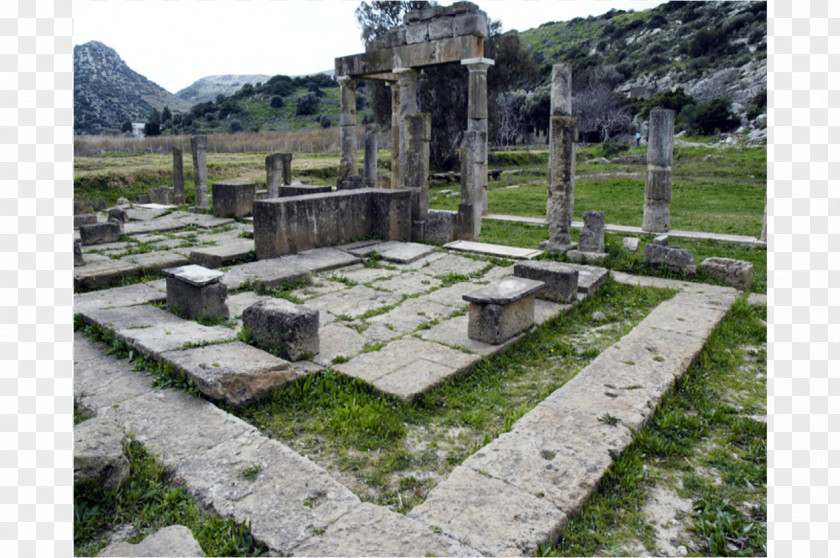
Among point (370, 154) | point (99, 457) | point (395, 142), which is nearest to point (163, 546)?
point (99, 457)

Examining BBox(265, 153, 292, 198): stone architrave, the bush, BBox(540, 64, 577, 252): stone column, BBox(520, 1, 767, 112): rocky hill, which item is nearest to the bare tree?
BBox(520, 1, 767, 112): rocky hill

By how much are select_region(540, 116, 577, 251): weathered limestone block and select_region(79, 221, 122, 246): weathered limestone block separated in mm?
7887

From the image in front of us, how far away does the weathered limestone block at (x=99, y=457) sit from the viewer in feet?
10.1

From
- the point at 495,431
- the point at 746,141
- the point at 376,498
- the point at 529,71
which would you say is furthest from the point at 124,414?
the point at 746,141

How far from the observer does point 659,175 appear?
12.2m

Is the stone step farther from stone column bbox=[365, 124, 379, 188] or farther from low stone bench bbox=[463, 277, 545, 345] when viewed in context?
stone column bbox=[365, 124, 379, 188]

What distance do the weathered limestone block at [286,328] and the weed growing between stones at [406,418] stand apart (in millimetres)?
348

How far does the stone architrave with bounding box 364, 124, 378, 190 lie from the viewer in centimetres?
1557

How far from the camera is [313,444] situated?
3.85 meters

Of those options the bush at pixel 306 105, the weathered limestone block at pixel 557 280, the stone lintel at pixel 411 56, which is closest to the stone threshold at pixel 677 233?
the stone lintel at pixel 411 56

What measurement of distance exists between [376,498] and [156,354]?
8.12 ft

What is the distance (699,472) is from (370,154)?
1339 centimetres

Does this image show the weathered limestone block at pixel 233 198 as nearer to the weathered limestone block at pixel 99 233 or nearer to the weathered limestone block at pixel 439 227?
the weathered limestone block at pixel 99 233

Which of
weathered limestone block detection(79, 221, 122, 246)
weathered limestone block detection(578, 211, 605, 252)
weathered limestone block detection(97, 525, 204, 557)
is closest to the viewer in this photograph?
weathered limestone block detection(97, 525, 204, 557)
